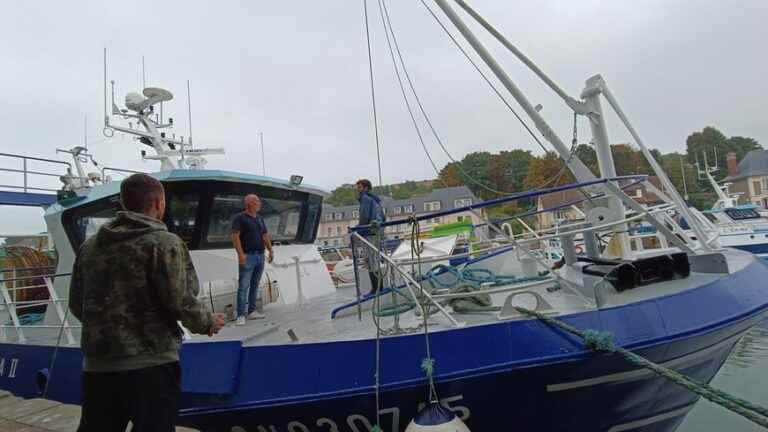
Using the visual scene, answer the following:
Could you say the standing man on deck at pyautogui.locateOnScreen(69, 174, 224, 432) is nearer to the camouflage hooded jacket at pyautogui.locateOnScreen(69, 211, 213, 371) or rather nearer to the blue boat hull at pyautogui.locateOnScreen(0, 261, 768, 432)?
the camouflage hooded jacket at pyautogui.locateOnScreen(69, 211, 213, 371)

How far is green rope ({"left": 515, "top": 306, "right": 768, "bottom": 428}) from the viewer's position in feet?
6.74

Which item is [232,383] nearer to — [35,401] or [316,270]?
[316,270]

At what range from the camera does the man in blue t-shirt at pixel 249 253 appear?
4.33 meters

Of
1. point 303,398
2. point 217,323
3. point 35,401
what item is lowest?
point 35,401

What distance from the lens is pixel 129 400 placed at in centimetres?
178

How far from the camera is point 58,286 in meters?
5.21

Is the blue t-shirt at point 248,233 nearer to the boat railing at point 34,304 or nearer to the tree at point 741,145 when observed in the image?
the boat railing at point 34,304

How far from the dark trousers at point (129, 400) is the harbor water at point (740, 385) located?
4.66 metres

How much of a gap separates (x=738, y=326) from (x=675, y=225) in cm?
110

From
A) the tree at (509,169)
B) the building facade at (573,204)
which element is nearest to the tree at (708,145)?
the tree at (509,169)

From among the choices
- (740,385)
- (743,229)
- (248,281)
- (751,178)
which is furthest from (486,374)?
(751,178)

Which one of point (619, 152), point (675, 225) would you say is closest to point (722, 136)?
point (619, 152)

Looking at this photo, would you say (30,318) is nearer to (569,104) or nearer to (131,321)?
(131,321)

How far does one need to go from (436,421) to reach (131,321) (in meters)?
1.52
